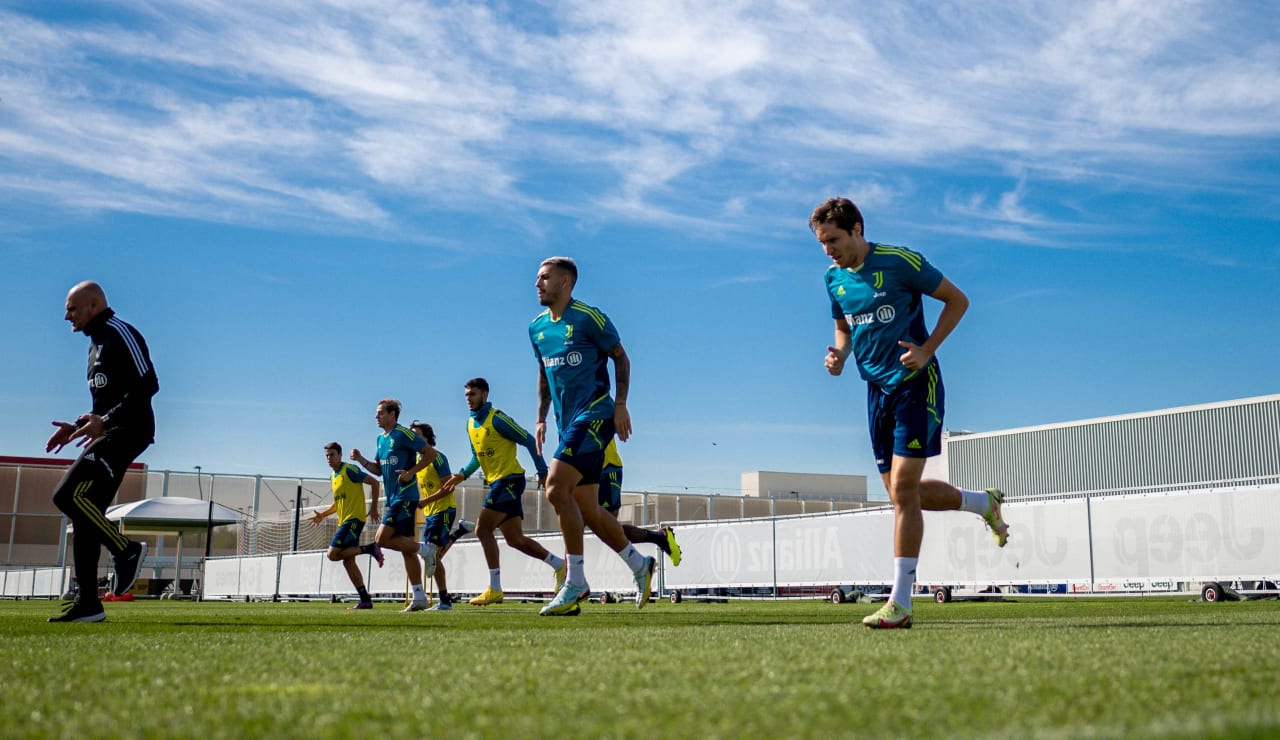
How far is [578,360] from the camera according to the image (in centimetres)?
816

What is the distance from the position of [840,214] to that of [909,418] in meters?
Answer: 1.13

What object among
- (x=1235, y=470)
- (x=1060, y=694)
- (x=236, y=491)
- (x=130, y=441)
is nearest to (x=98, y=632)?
(x=130, y=441)

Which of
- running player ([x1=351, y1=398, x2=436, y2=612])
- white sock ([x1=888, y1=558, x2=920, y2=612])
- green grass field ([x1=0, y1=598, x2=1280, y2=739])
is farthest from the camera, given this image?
running player ([x1=351, y1=398, x2=436, y2=612])

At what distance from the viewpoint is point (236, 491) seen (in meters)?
45.4

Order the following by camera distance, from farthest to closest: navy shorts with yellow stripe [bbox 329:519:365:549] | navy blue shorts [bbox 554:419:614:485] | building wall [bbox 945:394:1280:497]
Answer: building wall [bbox 945:394:1280:497] < navy shorts with yellow stripe [bbox 329:519:365:549] < navy blue shorts [bbox 554:419:614:485]

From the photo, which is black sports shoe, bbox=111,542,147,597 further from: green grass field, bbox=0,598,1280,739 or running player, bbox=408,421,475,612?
running player, bbox=408,421,475,612

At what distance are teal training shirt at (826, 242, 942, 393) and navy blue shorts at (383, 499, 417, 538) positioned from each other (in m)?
8.54

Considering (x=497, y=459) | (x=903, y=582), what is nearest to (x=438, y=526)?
(x=497, y=459)

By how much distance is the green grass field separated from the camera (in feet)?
6.78

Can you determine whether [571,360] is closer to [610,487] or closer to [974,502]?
[974,502]

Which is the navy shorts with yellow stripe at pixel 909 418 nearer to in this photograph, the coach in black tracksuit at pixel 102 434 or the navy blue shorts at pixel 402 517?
the coach in black tracksuit at pixel 102 434

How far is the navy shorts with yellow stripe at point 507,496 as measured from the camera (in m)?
11.4

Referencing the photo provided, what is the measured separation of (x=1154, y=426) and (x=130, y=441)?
225 feet

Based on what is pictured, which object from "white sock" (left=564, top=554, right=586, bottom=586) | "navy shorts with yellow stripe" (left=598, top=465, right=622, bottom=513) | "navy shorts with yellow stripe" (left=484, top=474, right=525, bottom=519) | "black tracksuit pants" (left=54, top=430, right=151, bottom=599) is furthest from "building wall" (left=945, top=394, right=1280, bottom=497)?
"black tracksuit pants" (left=54, top=430, right=151, bottom=599)
